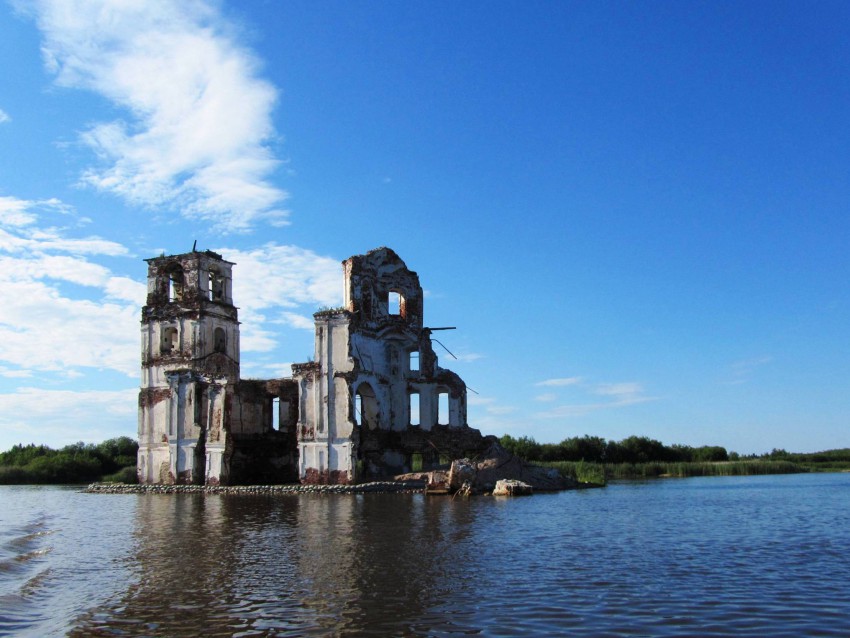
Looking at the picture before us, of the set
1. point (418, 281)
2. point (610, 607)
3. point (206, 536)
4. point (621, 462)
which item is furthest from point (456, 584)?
point (621, 462)

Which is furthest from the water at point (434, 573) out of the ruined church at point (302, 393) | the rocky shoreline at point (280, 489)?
the ruined church at point (302, 393)

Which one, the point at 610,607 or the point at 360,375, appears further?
the point at 360,375

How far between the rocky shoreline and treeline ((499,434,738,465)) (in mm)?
21027

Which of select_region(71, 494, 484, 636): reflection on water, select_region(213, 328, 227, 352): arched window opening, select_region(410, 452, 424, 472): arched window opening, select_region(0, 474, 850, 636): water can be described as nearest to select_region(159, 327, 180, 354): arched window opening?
select_region(213, 328, 227, 352): arched window opening

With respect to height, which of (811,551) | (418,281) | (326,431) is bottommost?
(811,551)

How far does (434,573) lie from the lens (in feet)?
41.7

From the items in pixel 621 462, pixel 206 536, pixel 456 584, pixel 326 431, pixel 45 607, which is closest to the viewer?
pixel 45 607

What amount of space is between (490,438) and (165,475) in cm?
1703

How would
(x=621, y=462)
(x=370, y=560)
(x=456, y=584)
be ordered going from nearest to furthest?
1. (x=456, y=584)
2. (x=370, y=560)
3. (x=621, y=462)

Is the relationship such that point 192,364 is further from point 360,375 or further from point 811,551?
point 811,551

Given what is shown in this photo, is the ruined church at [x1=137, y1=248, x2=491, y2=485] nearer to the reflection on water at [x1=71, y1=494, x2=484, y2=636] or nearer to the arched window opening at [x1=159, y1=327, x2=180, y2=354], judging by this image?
the arched window opening at [x1=159, y1=327, x2=180, y2=354]

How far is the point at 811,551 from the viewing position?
588 inches

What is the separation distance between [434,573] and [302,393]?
25.9 meters

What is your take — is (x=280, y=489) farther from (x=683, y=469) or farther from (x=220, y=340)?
(x=683, y=469)
